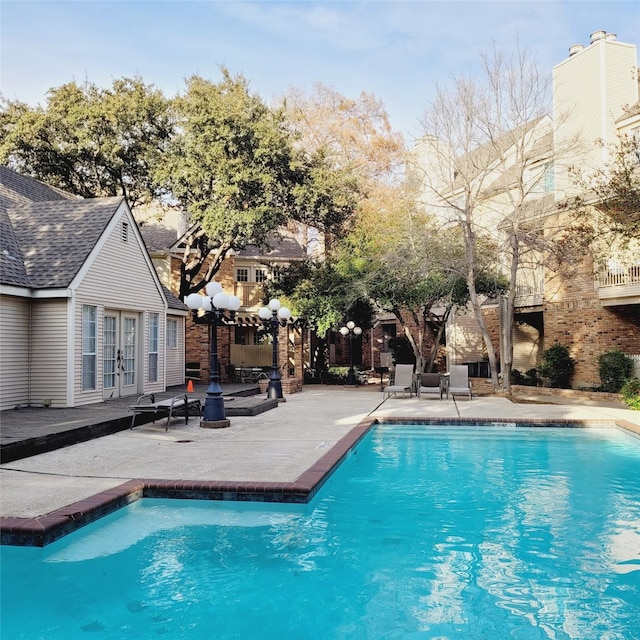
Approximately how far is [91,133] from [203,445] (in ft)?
58.2

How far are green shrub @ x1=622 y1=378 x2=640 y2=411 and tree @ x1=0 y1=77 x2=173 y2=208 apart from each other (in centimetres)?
1872

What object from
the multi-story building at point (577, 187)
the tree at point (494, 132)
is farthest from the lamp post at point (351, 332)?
the multi-story building at point (577, 187)

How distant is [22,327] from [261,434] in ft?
20.0

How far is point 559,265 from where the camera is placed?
19.1 metres

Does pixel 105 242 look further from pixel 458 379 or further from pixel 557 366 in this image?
pixel 557 366

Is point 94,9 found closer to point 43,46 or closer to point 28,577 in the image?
point 43,46

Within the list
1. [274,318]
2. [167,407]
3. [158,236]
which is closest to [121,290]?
[274,318]

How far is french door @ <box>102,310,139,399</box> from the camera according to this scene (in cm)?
1485

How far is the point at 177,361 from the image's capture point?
20.4 metres

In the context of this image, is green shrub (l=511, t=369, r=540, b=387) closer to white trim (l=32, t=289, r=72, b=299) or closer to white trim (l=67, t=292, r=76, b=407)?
white trim (l=67, t=292, r=76, b=407)

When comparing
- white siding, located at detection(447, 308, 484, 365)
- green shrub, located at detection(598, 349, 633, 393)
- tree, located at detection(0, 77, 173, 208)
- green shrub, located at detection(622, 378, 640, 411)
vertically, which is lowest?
green shrub, located at detection(622, 378, 640, 411)

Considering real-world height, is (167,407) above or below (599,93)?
below

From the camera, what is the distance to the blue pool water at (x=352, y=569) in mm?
4234

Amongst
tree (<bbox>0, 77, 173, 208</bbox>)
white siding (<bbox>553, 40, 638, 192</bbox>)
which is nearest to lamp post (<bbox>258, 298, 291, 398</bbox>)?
tree (<bbox>0, 77, 173, 208</bbox>)
